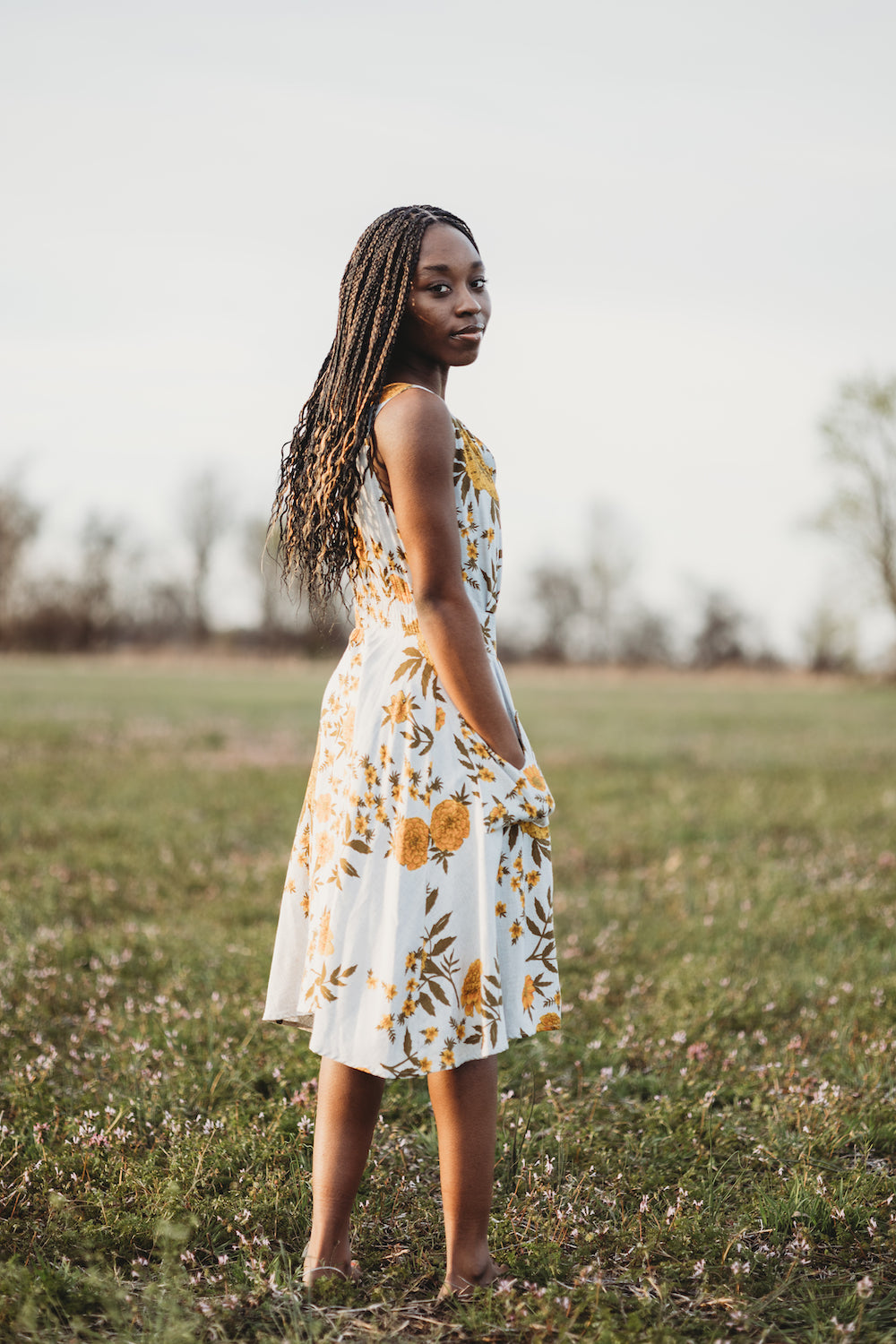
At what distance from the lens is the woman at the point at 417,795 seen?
7.86ft

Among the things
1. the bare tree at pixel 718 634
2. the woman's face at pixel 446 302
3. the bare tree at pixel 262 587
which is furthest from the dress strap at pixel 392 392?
the bare tree at pixel 718 634

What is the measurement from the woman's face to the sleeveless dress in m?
0.19

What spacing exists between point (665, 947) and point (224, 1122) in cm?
290

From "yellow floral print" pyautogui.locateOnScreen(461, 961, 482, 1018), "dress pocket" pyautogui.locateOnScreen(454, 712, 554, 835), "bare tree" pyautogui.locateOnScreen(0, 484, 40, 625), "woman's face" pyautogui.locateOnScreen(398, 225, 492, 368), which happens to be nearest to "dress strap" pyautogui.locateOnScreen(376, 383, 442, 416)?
"woman's face" pyautogui.locateOnScreen(398, 225, 492, 368)

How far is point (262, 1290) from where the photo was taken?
2523 millimetres

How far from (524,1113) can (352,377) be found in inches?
99.7

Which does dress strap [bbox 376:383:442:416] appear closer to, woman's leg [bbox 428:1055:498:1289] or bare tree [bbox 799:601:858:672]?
woman's leg [bbox 428:1055:498:1289]

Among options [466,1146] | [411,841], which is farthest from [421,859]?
[466,1146]

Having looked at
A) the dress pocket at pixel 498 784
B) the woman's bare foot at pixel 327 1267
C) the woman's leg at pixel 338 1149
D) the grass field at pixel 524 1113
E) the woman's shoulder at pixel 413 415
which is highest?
the woman's shoulder at pixel 413 415

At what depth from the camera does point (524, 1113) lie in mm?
3578

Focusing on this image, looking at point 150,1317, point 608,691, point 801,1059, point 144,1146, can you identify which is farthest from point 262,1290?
→ point 608,691

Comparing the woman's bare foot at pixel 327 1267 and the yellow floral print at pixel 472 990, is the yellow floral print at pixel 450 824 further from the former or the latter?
the woman's bare foot at pixel 327 1267

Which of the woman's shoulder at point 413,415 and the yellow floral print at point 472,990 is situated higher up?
the woman's shoulder at point 413,415

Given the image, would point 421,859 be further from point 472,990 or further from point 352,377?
point 352,377
